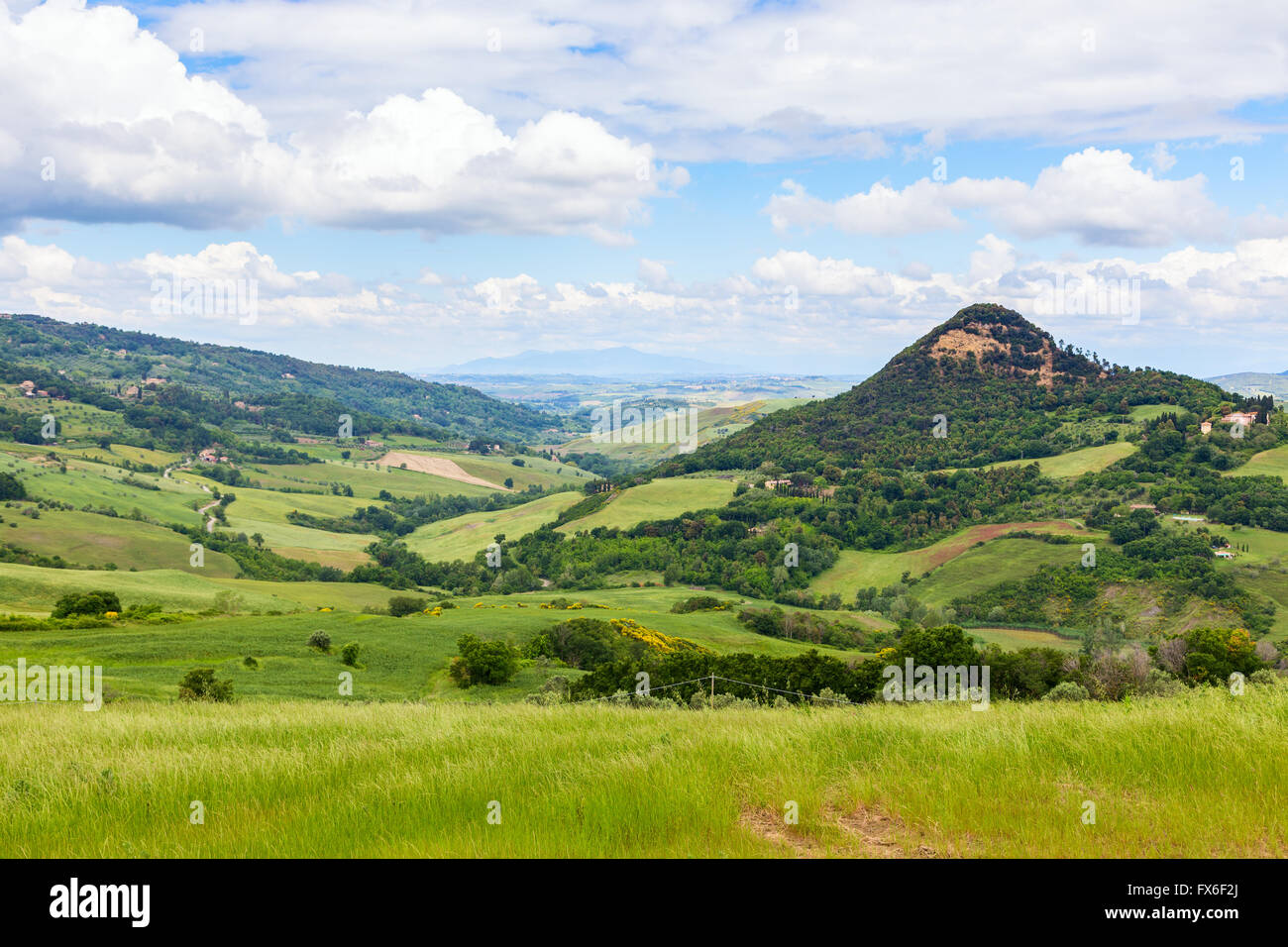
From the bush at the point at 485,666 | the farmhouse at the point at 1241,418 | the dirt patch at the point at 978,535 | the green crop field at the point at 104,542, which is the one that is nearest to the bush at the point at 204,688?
the bush at the point at 485,666

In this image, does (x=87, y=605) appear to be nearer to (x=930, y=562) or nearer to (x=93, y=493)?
(x=930, y=562)

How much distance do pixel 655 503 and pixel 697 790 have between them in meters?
174

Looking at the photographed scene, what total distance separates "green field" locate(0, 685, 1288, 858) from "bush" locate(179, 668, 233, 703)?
26.2 m

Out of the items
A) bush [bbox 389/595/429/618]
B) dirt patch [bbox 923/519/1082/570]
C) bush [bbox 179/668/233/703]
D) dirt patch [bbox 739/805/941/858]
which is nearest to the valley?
dirt patch [bbox 739/805/941/858]

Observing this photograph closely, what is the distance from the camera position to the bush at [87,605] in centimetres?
6881

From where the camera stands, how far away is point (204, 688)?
117 ft

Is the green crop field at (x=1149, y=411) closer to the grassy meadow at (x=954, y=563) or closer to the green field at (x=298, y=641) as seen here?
the grassy meadow at (x=954, y=563)

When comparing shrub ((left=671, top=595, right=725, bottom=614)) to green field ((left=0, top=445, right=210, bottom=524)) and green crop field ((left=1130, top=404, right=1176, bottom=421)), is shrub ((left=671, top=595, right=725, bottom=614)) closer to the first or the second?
green field ((left=0, top=445, right=210, bottom=524))

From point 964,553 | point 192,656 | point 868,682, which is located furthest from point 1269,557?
point 192,656

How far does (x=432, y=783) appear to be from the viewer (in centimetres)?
741

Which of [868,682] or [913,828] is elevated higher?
[913,828]
